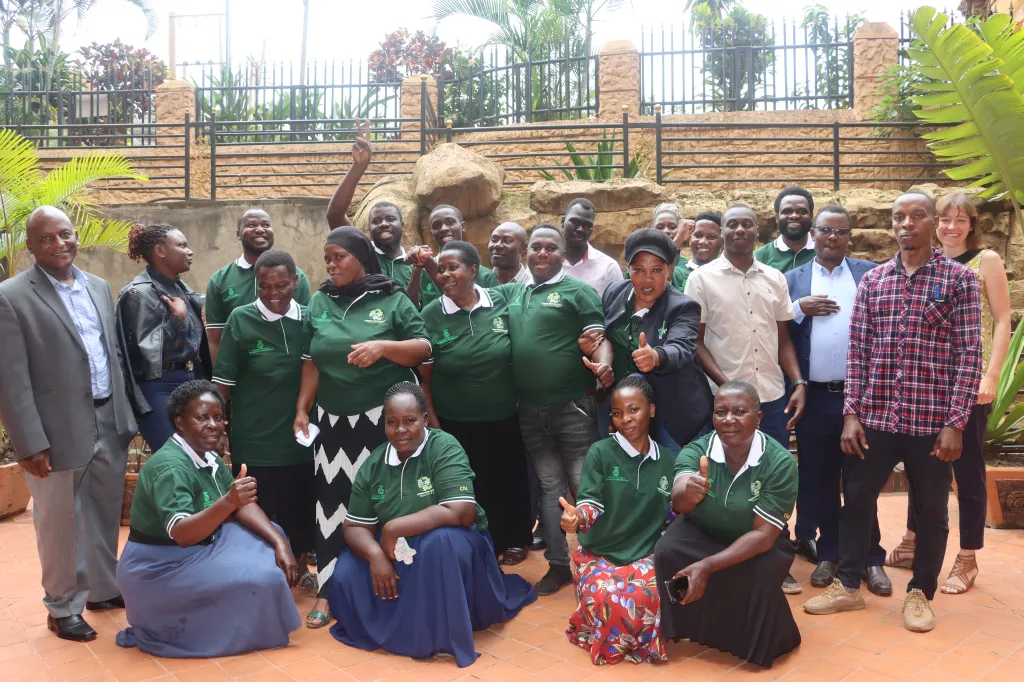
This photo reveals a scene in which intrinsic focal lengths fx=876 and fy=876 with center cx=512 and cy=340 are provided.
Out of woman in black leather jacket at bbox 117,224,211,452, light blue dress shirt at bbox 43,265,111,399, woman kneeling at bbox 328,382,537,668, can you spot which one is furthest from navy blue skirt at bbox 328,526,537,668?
light blue dress shirt at bbox 43,265,111,399

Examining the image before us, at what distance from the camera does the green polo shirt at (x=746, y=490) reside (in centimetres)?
402

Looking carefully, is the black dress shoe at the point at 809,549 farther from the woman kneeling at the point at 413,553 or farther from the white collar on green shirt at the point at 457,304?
the white collar on green shirt at the point at 457,304

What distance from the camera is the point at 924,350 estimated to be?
4305mm

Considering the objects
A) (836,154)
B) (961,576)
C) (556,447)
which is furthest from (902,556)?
(836,154)

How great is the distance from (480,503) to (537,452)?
0.51 meters

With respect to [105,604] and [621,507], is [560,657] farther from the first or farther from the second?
[105,604]

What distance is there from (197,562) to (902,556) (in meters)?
Result: 4.07

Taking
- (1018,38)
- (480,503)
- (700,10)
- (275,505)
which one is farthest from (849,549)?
(700,10)

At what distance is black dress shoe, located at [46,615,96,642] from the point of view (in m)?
4.36

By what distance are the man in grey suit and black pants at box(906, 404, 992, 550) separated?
14.1ft

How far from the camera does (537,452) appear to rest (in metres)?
4.98

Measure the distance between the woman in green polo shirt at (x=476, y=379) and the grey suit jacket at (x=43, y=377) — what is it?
1.79m

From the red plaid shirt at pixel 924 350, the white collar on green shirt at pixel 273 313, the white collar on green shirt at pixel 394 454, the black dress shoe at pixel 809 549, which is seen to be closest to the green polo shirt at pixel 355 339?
the white collar on green shirt at pixel 273 313

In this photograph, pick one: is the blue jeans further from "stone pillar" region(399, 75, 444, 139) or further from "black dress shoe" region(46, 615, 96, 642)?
"stone pillar" region(399, 75, 444, 139)
